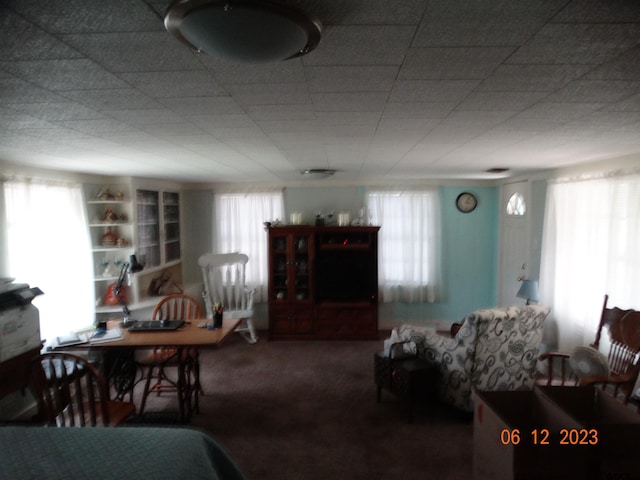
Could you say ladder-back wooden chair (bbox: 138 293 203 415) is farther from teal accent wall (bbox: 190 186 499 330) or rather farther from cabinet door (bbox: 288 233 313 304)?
teal accent wall (bbox: 190 186 499 330)

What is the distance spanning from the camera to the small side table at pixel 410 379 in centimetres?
305

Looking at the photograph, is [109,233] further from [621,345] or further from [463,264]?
[621,345]

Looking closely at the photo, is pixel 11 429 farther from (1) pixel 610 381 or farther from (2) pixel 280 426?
(1) pixel 610 381

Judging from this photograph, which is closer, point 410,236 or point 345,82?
point 345,82

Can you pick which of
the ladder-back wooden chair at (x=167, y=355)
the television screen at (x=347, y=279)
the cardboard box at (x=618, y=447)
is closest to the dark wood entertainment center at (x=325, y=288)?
the television screen at (x=347, y=279)

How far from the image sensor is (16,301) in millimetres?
2670

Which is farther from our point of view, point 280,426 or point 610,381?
point 280,426

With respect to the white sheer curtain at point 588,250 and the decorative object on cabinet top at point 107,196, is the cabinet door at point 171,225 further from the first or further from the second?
the white sheer curtain at point 588,250

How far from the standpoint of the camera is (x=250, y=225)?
557cm

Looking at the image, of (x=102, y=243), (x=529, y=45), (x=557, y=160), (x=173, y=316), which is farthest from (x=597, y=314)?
(x=102, y=243)

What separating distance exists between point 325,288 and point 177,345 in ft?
8.21

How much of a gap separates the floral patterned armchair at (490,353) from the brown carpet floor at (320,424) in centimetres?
35

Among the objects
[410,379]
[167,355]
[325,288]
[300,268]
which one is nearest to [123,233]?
[167,355]

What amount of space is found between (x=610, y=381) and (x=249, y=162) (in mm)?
3226
